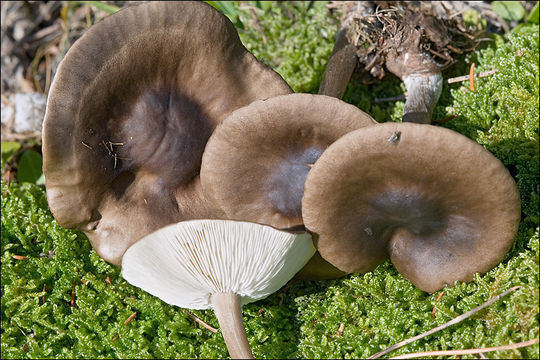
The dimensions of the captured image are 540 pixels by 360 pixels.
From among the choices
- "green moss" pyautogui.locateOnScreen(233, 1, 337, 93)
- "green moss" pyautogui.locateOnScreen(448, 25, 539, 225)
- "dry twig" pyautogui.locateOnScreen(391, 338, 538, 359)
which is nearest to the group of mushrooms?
"dry twig" pyautogui.locateOnScreen(391, 338, 538, 359)

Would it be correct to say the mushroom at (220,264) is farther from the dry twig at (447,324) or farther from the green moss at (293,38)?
the green moss at (293,38)

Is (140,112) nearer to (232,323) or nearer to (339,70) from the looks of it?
(232,323)

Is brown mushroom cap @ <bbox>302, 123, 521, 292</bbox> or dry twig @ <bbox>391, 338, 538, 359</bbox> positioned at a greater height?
brown mushroom cap @ <bbox>302, 123, 521, 292</bbox>

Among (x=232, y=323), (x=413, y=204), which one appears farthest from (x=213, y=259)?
(x=413, y=204)

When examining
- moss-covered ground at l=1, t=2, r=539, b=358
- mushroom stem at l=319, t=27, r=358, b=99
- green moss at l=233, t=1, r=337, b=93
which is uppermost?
mushroom stem at l=319, t=27, r=358, b=99

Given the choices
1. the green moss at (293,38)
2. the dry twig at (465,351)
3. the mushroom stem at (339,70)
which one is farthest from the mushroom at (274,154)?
the green moss at (293,38)

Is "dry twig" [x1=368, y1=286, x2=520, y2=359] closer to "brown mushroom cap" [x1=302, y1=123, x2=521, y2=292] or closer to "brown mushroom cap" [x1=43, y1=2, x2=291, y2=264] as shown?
"brown mushroom cap" [x1=302, y1=123, x2=521, y2=292]

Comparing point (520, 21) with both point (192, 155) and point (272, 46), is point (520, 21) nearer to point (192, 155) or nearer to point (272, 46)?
point (272, 46)

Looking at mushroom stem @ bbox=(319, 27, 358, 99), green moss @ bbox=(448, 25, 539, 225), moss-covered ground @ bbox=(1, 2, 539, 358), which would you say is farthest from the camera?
mushroom stem @ bbox=(319, 27, 358, 99)
